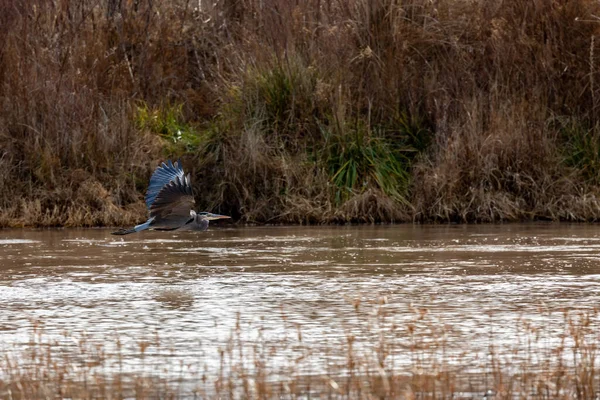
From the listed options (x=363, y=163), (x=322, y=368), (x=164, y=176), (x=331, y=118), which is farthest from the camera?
(x=331, y=118)

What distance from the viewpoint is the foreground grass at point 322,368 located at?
15.8 ft

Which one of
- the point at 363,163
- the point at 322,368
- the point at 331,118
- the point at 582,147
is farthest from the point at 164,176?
the point at 582,147

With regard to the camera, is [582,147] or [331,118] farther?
[331,118]

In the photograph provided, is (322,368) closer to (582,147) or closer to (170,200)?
(170,200)

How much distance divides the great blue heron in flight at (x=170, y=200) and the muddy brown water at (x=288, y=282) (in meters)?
0.35

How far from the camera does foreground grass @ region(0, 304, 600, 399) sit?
4805 millimetres

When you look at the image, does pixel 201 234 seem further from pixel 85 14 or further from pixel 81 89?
pixel 85 14

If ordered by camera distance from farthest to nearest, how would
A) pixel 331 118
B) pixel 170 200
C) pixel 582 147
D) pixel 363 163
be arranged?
pixel 331 118 < pixel 582 147 < pixel 363 163 < pixel 170 200

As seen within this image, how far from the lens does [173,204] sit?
31.2ft

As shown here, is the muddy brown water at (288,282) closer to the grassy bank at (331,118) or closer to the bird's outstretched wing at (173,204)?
the bird's outstretched wing at (173,204)

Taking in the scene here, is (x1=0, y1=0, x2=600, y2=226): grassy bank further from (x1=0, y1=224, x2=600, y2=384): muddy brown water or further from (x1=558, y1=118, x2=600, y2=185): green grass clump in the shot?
(x1=0, y1=224, x2=600, y2=384): muddy brown water

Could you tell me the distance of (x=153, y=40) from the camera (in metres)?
16.0

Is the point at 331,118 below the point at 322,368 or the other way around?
the other way around

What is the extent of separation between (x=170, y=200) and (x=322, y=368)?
14.2 ft
